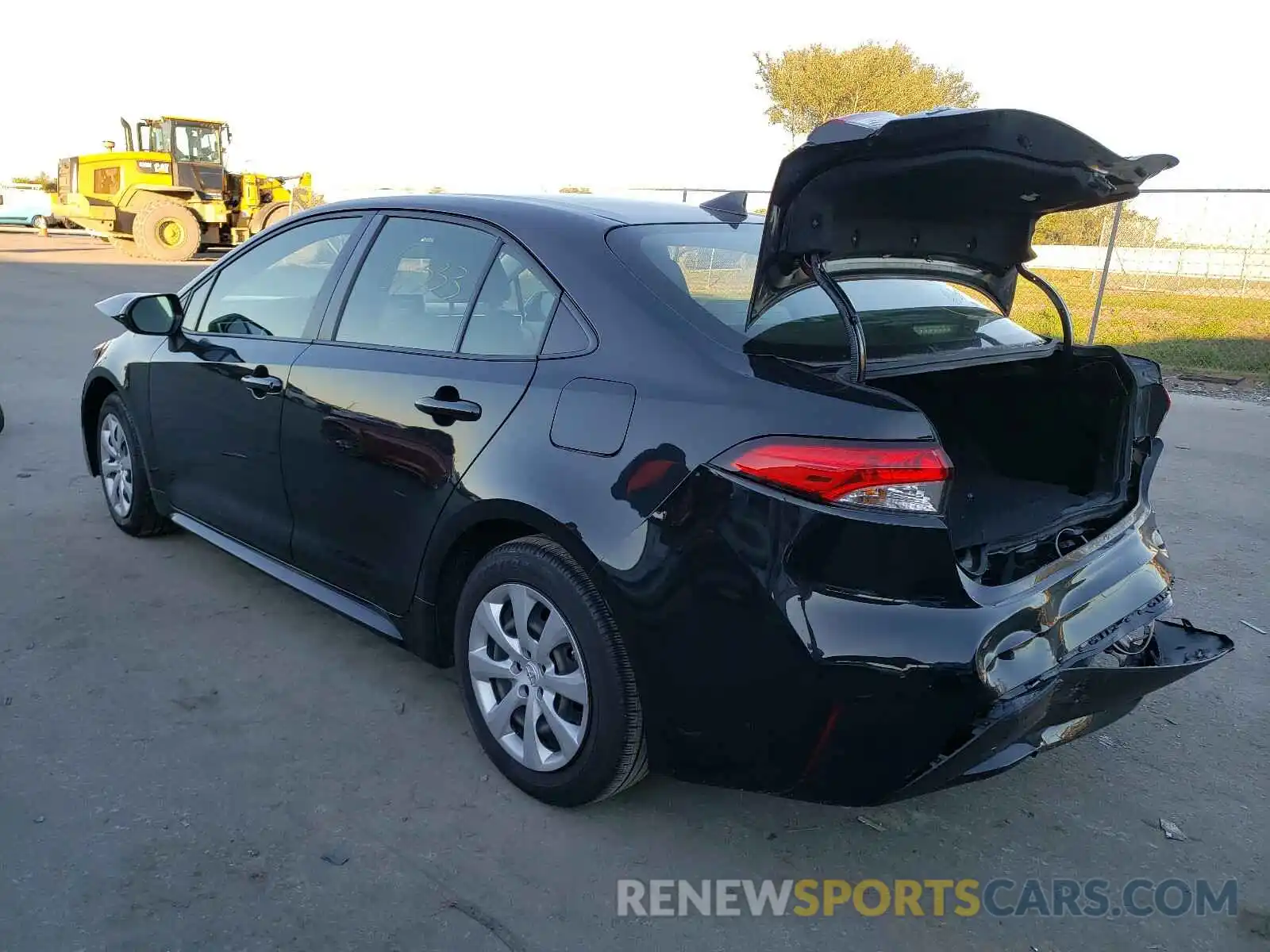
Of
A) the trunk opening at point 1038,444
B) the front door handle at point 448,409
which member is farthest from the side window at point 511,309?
the trunk opening at point 1038,444

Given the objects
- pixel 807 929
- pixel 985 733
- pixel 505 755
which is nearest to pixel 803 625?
pixel 985 733

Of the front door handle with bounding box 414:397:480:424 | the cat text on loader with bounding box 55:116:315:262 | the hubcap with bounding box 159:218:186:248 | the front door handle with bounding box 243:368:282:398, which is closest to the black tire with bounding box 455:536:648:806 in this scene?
the front door handle with bounding box 414:397:480:424

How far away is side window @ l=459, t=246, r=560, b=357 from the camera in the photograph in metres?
2.72

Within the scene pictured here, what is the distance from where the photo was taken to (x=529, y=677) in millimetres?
2678

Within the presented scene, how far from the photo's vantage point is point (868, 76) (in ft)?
104

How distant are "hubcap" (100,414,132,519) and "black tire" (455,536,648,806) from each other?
2660mm

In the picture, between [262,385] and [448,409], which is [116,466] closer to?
[262,385]

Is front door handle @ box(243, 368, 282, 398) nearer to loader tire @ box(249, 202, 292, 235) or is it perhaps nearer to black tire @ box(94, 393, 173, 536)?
black tire @ box(94, 393, 173, 536)

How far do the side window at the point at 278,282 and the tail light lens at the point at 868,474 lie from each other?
2064 millimetres

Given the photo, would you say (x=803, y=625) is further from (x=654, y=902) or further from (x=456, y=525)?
(x=456, y=525)

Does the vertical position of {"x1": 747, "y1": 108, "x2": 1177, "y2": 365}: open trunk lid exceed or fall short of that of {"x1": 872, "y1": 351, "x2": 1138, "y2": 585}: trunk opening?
it exceeds it

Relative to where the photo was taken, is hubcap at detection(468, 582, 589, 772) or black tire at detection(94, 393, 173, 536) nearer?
hubcap at detection(468, 582, 589, 772)

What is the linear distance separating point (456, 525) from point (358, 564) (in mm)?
585

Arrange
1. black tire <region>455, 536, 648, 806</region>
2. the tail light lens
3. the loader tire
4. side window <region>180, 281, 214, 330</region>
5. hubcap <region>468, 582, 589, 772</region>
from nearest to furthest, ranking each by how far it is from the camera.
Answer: the tail light lens < black tire <region>455, 536, 648, 806</region> < hubcap <region>468, 582, 589, 772</region> < side window <region>180, 281, 214, 330</region> < the loader tire
